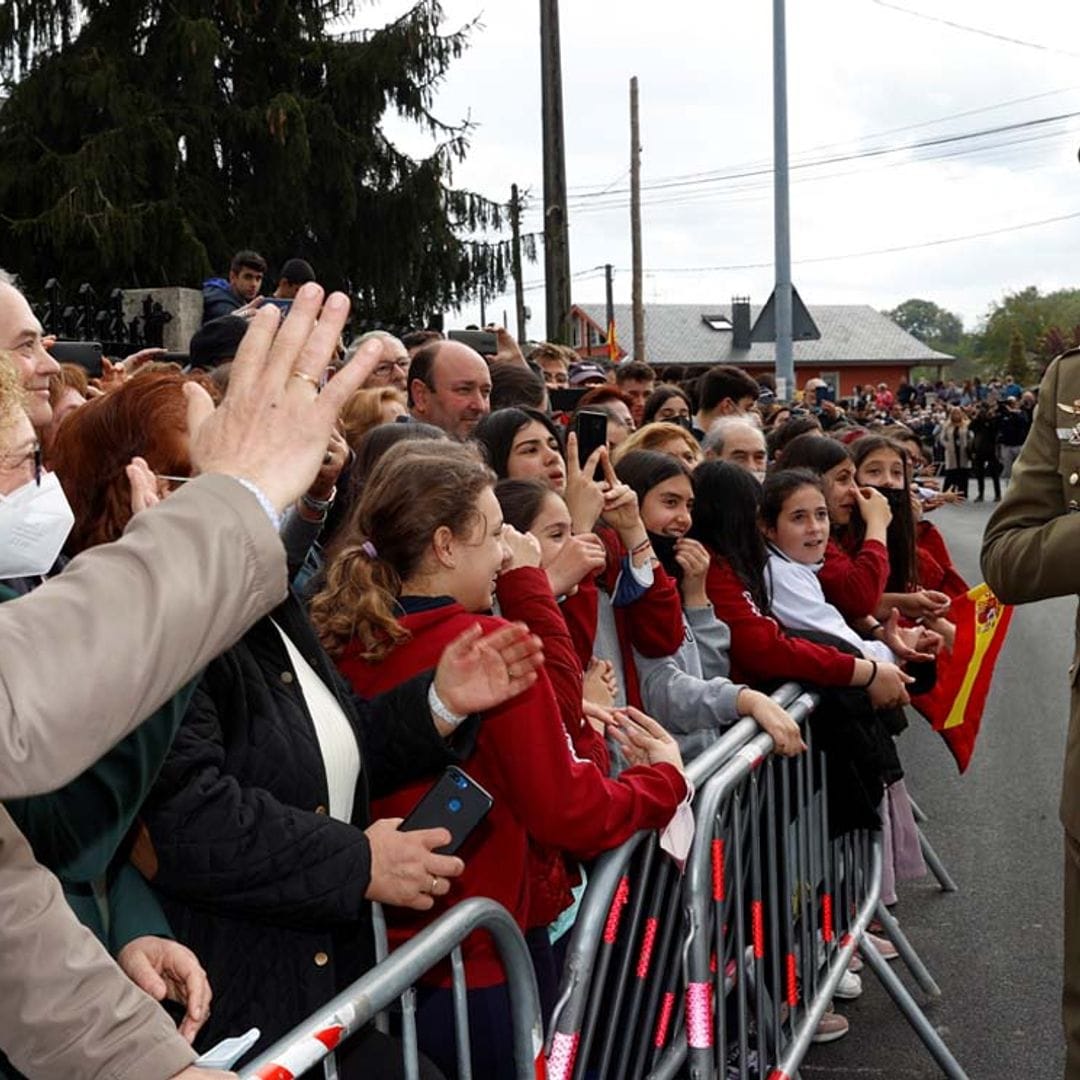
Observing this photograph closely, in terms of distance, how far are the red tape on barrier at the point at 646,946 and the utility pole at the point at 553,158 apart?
12.3 metres

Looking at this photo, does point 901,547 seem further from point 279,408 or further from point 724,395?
point 279,408

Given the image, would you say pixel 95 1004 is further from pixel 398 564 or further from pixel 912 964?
pixel 912 964

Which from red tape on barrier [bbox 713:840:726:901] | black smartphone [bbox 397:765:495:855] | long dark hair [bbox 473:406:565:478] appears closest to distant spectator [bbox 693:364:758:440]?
long dark hair [bbox 473:406:565:478]

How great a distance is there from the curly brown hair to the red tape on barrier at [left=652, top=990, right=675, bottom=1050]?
110 cm

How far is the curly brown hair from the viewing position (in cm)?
295

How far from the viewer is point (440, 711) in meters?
2.73

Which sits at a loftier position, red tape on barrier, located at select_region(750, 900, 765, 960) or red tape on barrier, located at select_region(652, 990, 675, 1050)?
red tape on barrier, located at select_region(750, 900, 765, 960)

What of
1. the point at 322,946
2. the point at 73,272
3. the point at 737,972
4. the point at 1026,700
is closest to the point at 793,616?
the point at 737,972

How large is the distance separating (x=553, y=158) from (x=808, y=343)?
211ft

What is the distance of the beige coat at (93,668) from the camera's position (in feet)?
4.36

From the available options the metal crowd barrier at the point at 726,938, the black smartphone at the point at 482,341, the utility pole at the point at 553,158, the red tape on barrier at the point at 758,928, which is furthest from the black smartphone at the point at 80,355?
the utility pole at the point at 553,158

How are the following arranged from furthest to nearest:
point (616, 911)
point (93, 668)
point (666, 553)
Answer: point (666, 553), point (616, 911), point (93, 668)

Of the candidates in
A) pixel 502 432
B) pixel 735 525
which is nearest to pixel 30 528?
pixel 502 432

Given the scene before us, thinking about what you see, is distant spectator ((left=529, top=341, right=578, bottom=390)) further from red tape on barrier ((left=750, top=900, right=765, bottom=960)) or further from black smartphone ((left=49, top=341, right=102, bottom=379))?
red tape on barrier ((left=750, top=900, right=765, bottom=960))
